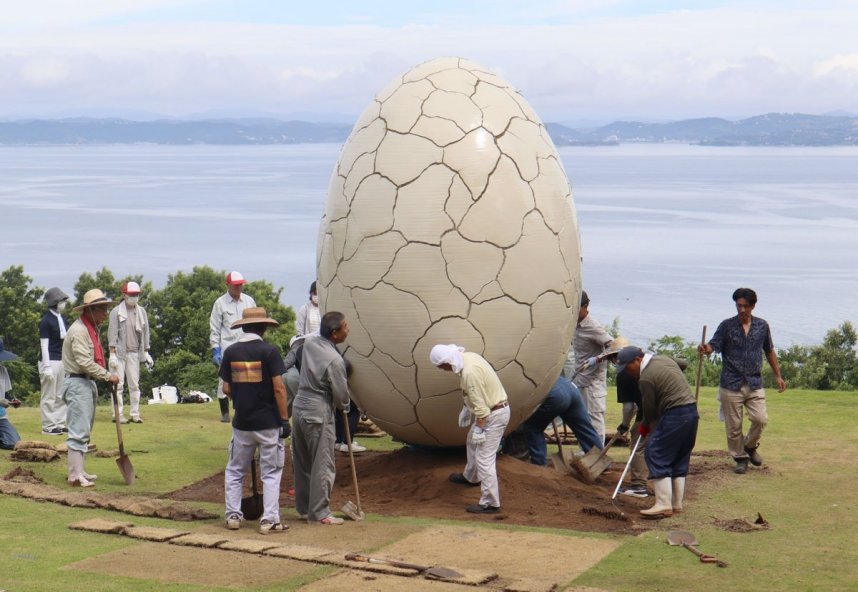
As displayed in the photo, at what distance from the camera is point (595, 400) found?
1465cm

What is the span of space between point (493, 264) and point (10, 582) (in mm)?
5270

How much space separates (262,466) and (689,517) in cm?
395

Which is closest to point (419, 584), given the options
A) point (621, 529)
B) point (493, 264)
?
point (621, 529)

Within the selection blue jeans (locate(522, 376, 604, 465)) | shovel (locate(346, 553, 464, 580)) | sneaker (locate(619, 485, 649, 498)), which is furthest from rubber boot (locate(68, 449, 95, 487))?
sneaker (locate(619, 485, 649, 498))

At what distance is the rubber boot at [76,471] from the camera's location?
42.2ft

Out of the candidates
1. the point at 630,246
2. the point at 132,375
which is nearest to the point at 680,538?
the point at 132,375

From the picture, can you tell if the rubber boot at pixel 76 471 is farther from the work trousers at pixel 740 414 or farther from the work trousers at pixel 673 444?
the work trousers at pixel 740 414

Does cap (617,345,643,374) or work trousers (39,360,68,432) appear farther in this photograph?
work trousers (39,360,68,432)

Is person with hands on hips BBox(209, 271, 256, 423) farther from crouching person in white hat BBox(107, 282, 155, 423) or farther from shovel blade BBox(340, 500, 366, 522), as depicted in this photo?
shovel blade BBox(340, 500, 366, 522)

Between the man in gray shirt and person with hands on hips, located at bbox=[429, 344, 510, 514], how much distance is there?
37.7 inches

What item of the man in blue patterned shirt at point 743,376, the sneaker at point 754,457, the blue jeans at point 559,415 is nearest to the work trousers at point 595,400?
the blue jeans at point 559,415

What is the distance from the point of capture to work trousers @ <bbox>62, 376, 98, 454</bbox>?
42.0 ft

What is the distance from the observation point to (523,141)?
12.5 m

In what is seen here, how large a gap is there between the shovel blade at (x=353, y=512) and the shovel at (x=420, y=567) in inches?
63.7
